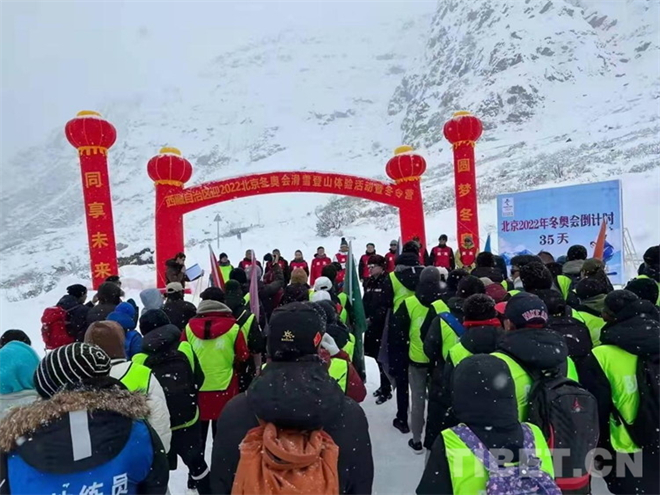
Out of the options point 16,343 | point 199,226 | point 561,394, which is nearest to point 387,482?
point 561,394

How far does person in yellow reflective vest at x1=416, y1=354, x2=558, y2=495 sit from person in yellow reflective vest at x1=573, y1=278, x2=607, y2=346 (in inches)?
74.2

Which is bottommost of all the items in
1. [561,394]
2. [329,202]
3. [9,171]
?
[561,394]

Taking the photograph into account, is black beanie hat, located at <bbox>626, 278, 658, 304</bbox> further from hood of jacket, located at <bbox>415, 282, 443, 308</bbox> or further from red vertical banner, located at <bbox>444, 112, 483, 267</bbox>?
red vertical banner, located at <bbox>444, 112, 483, 267</bbox>

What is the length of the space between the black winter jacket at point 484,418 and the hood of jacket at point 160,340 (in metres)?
1.81

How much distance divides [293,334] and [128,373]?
1217mm

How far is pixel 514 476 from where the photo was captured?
4.78 feet

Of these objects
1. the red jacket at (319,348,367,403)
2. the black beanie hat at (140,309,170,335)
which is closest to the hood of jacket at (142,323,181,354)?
the black beanie hat at (140,309,170,335)

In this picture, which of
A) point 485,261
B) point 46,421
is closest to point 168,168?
point 485,261

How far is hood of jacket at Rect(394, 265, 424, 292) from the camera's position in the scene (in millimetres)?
4211

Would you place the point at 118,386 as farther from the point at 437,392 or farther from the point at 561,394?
the point at 437,392

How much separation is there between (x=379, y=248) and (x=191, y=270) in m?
14.9

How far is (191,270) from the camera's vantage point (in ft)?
21.2

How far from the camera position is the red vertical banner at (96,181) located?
9430 mm

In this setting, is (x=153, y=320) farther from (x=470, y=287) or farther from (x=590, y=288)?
(x=590, y=288)
